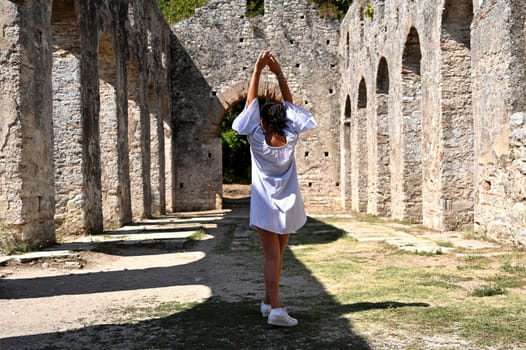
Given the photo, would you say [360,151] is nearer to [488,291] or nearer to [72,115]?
[72,115]

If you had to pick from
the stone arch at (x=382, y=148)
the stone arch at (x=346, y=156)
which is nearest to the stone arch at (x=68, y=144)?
the stone arch at (x=382, y=148)

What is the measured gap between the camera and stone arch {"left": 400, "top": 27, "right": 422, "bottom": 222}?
1116 cm

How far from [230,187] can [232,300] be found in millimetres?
21138

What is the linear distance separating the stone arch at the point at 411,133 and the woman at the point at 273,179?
7854mm

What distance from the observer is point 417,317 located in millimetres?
3467

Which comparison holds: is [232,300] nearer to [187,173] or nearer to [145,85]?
[145,85]

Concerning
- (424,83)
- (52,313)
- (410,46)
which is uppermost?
(410,46)

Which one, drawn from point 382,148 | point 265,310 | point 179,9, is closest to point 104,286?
point 265,310

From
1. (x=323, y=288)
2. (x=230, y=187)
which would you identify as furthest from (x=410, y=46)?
(x=230, y=187)

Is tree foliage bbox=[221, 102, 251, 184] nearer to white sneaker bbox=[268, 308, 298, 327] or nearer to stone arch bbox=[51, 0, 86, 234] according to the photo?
stone arch bbox=[51, 0, 86, 234]

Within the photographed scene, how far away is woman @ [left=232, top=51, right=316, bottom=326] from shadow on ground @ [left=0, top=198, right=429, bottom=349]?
0.31 meters

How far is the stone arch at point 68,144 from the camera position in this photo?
9.09 metres

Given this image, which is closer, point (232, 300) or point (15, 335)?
point (15, 335)

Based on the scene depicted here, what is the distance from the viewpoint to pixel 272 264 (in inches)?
138
